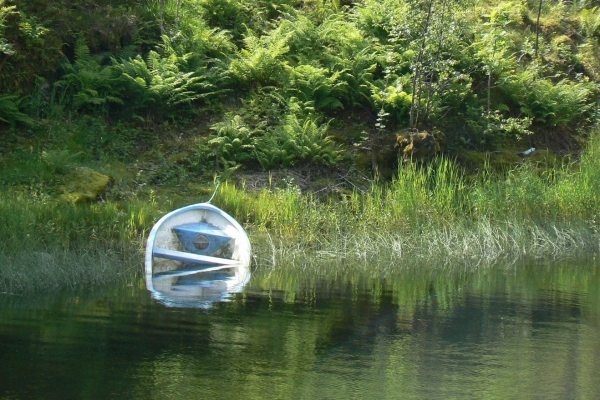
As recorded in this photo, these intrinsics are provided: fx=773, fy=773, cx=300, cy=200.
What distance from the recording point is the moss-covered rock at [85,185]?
42.9 ft

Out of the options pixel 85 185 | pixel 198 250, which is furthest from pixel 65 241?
pixel 85 185

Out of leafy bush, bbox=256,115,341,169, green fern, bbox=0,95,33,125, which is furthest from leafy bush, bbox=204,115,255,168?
green fern, bbox=0,95,33,125

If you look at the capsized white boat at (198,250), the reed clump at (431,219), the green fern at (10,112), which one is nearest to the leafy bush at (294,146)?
the reed clump at (431,219)

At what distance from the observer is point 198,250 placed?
40.6 ft

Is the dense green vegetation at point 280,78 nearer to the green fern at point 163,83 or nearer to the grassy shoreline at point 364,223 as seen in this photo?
the green fern at point 163,83

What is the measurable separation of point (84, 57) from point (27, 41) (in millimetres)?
1435

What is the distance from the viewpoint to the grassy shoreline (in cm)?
1120

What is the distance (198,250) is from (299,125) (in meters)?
4.75

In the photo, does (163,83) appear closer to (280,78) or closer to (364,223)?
(280,78)

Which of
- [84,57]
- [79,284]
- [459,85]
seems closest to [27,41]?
[84,57]

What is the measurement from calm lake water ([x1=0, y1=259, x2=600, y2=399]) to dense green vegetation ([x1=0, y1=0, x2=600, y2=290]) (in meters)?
2.59

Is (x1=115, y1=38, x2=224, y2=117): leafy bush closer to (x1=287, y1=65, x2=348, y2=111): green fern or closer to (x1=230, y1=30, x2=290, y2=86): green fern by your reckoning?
(x1=230, y1=30, x2=290, y2=86): green fern

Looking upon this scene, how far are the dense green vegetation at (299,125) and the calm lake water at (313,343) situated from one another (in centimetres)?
259

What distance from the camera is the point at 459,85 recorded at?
1803 centimetres
